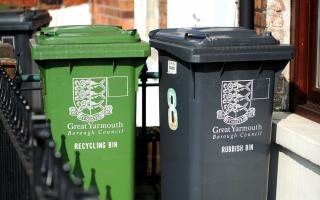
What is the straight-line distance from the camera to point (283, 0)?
5.18m

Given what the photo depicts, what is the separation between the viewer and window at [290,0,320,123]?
16.2 feet

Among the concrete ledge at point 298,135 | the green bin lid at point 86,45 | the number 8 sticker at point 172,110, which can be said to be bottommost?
the concrete ledge at point 298,135

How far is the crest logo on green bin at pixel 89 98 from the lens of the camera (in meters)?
4.47

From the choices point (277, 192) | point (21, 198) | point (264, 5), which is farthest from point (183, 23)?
point (21, 198)

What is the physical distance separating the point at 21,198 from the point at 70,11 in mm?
7812

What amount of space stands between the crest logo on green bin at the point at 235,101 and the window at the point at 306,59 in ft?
2.43

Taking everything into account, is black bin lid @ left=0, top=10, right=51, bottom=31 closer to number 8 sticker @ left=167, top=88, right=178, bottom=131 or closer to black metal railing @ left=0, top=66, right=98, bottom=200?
black metal railing @ left=0, top=66, right=98, bottom=200

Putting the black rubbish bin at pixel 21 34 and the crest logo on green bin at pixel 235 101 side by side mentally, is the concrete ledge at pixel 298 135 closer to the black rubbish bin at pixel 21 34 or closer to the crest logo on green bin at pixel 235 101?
the crest logo on green bin at pixel 235 101

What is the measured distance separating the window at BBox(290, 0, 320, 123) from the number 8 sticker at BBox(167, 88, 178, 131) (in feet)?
3.11

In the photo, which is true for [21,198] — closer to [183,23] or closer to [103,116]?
[103,116]

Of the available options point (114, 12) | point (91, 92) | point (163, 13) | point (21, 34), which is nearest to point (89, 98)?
point (91, 92)

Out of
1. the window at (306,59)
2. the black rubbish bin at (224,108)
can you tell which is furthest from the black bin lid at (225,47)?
the window at (306,59)

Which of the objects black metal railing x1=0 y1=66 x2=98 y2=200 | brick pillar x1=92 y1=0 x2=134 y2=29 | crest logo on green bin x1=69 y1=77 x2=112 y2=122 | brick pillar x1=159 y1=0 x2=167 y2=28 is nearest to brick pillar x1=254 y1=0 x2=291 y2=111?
crest logo on green bin x1=69 y1=77 x2=112 y2=122

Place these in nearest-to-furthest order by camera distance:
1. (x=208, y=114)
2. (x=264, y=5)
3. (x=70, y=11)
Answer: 1. (x=208, y=114)
2. (x=264, y=5)
3. (x=70, y=11)
